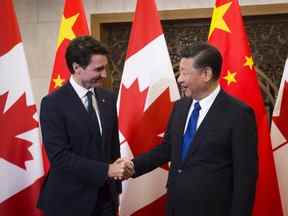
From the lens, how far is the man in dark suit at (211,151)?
5.57 ft

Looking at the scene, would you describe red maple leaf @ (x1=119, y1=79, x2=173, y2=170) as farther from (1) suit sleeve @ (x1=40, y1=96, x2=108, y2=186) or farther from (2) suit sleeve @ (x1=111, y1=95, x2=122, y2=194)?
(1) suit sleeve @ (x1=40, y1=96, x2=108, y2=186)

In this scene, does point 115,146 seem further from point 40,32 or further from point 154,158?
point 40,32

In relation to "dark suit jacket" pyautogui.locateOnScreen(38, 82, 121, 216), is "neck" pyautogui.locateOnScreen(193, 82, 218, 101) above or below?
above

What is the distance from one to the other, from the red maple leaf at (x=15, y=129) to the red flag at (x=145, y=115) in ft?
1.55

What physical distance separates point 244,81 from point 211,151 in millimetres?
784

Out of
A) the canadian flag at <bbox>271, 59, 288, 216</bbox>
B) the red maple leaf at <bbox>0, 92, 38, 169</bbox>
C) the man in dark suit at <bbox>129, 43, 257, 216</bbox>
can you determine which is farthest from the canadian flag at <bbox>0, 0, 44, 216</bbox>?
the canadian flag at <bbox>271, 59, 288, 216</bbox>

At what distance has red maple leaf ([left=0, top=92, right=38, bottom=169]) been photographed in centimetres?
225

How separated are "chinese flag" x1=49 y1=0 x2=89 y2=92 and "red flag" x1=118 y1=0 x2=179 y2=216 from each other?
38cm

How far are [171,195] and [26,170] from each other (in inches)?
33.0

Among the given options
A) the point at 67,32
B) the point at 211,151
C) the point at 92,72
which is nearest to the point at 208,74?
the point at 211,151

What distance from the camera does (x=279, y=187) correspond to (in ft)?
7.92

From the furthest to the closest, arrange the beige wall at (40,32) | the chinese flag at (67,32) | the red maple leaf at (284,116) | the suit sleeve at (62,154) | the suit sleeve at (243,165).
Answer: the beige wall at (40,32), the chinese flag at (67,32), the red maple leaf at (284,116), the suit sleeve at (62,154), the suit sleeve at (243,165)

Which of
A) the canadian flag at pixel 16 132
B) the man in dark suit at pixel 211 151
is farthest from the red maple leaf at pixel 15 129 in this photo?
the man in dark suit at pixel 211 151

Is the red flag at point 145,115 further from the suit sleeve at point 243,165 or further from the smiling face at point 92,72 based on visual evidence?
the suit sleeve at point 243,165
